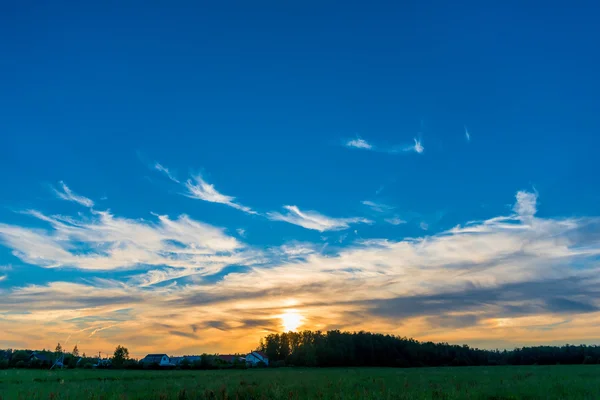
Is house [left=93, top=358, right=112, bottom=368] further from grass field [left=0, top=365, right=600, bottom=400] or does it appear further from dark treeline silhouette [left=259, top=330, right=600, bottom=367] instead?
grass field [left=0, top=365, right=600, bottom=400]

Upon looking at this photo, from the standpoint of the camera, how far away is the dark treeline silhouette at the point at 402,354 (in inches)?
4587

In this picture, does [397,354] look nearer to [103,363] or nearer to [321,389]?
[103,363]

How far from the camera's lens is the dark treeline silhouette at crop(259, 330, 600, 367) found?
116 metres

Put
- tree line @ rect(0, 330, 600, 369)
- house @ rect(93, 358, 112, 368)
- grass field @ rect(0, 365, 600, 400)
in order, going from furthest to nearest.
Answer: tree line @ rect(0, 330, 600, 369), house @ rect(93, 358, 112, 368), grass field @ rect(0, 365, 600, 400)

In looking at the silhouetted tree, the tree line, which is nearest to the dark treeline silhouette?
the tree line

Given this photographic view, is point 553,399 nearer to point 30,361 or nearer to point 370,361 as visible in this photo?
point 30,361

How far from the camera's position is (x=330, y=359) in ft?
397

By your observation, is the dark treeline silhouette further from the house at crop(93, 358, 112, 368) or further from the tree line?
the house at crop(93, 358, 112, 368)

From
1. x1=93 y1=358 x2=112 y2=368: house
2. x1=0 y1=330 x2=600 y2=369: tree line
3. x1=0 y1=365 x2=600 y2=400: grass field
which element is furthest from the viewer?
x1=0 y1=330 x2=600 y2=369: tree line

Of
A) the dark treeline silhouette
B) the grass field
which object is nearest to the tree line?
the dark treeline silhouette

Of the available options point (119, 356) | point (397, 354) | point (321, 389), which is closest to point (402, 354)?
point (397, 354)

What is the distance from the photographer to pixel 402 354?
424 feet

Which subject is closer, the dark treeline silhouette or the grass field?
the grass field

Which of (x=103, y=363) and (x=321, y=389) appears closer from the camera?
(x=321, y=389)
